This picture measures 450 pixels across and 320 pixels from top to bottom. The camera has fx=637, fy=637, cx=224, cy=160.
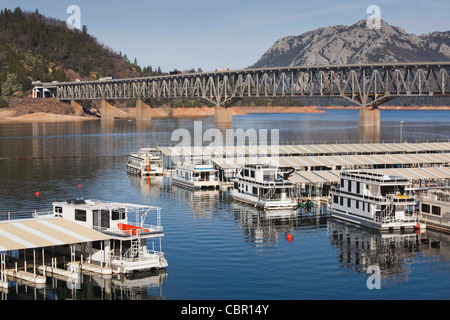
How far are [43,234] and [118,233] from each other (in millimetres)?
6166

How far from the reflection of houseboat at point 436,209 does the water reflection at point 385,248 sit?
175 centimetres

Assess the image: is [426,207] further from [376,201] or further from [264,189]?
[264,189]

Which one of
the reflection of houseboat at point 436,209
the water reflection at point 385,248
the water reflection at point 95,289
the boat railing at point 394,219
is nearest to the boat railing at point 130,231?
the water reflection at point 95,289

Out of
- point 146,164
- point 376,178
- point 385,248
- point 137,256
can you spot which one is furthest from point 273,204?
point 146,164

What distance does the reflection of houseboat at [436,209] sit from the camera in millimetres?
70688

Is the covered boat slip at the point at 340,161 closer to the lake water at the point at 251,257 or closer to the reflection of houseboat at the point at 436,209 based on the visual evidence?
the lake water at the point at 251,257

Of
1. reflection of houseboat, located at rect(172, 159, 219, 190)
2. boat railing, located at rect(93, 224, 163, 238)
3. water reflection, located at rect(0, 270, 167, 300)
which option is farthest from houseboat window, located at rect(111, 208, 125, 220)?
reflection of houseboat, located at rect(172, 159, 219, 190)

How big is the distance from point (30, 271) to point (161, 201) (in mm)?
38910

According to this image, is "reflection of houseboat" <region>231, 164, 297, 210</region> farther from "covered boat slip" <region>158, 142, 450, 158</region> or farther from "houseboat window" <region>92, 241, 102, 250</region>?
"houseboat window" <region>92, 241, 102, 250</region>

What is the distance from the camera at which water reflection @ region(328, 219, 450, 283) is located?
5712 centimetres

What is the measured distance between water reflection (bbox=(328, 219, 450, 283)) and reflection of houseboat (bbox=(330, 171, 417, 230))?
1.35 m

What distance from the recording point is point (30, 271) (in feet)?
175
